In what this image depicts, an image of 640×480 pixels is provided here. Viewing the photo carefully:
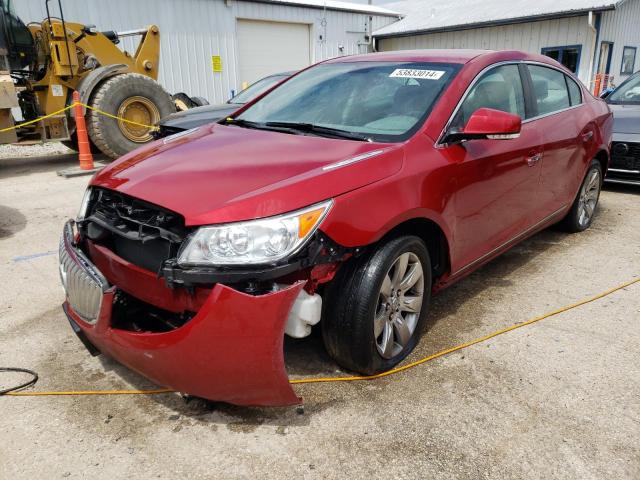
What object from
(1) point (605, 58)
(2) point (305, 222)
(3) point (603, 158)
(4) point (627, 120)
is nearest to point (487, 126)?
(2) point (305, 222)

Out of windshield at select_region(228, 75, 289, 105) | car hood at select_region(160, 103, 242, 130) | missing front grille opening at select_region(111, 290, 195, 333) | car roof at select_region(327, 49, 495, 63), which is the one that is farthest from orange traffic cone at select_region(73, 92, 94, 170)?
missing front grille opening at select_region(111, 290, 195, 333)

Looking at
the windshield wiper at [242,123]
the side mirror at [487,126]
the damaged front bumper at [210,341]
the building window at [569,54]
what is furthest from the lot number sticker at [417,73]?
the building window at [569,54]

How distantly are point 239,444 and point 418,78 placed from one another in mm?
2242

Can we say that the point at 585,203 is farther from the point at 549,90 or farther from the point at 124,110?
the point at 124,110

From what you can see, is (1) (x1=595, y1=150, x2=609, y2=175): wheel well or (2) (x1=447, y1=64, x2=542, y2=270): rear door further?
(1) (x1=595, y1=150, x2=609, y2=175): wheel well

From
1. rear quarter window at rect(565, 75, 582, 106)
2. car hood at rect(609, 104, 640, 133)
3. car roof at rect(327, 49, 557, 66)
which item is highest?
car roof at rect(327, 49, 557, 66)

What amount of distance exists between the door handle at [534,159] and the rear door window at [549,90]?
1.20ft

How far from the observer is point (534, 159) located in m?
3.60

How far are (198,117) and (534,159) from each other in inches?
193

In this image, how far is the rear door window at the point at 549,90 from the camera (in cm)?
384

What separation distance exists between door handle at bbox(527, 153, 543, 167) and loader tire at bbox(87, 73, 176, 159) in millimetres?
6703

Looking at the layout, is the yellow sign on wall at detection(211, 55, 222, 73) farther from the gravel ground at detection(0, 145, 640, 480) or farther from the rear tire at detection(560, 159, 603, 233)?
the gravel ground at detection(0, 145, 640, 480)

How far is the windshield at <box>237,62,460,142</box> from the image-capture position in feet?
9.59

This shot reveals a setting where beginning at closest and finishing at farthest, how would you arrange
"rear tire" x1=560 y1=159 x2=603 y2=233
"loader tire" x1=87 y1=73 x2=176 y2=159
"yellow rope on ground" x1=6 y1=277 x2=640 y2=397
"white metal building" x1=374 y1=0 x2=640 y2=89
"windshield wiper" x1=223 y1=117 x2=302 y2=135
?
1. "yellow rope on ground" x1=6 y1=277 x2=640 y2=397
2. "windshield wiper" x1=223 y1=117 x2=302 y2=135
3. "rear tire" x1=560 y1=159 x2=603 y2=233
4. "loader tire" x1=87 y1=73 x2=176 y2=159
5. "white metal building" x1=374 y1=0 x2=640 y2=89
